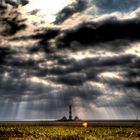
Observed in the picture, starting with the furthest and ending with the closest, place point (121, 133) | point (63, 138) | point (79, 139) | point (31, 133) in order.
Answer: point (121, 133), point (31, 133), point (63, 138), point (79, 139)

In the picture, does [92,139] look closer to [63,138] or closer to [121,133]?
[63,138]

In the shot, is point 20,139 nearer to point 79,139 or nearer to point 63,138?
point 63,138

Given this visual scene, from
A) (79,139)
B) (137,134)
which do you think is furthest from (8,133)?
(137,134)

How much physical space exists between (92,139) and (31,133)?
14.9 metres

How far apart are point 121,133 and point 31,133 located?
15.1m

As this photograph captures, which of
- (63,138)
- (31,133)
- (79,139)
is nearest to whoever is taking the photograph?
(79,139)

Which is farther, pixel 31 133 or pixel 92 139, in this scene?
pixel 31 133

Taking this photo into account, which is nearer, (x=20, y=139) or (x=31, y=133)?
(x=20, y=139)

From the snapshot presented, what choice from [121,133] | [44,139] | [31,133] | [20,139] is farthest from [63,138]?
[121,133]

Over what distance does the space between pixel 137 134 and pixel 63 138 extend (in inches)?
632

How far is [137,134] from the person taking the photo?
6028 centimetres

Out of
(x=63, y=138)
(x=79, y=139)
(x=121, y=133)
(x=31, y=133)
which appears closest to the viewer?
(x=79, y=139)

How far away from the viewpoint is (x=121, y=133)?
62.1 metres

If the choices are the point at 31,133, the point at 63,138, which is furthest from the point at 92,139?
the point at 31,133
